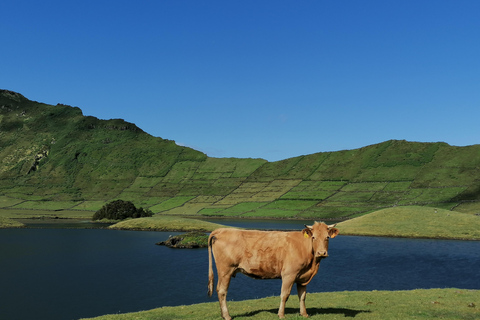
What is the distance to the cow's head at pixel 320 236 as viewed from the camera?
22.7 m

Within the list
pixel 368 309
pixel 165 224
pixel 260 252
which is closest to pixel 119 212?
pixel 165 224

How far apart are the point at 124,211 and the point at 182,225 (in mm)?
51131

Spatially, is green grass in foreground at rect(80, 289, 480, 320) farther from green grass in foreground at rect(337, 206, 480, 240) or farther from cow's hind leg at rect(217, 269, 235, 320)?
green grass in foreground at rect(337, 206, 480, 240)

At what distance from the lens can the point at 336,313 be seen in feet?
87.2

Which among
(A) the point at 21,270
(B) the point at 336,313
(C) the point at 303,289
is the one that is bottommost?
(A) the point at 21,270

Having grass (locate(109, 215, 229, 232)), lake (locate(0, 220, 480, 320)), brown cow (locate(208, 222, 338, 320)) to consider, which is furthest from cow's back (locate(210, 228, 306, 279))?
grass (locate(109, 215, 229, 232))

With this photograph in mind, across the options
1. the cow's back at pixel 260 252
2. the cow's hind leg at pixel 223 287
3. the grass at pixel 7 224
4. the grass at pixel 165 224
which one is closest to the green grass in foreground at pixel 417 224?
the grass at pixel 165 224

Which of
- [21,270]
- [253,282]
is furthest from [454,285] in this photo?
[21,270]

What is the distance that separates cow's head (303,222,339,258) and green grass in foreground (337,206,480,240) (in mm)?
107122

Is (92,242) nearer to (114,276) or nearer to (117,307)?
(114,276)

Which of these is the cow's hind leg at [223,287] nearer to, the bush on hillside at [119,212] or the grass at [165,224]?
the grass at [165,224]

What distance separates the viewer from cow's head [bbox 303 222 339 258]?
22719 mm

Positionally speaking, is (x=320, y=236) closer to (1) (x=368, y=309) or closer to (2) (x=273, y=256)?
(2) (x=273, y=256)

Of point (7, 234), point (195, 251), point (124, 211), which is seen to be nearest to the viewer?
point (195, 251)
